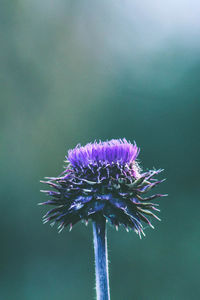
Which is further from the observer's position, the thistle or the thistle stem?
the thistle

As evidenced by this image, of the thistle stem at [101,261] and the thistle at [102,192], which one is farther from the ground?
the thistle at [102,192]

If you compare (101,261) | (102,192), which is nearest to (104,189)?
(102,192)

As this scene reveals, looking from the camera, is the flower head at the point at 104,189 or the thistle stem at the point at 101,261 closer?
the thistle stem at the point at 101,261

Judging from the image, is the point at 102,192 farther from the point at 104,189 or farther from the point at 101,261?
the point at 101,261

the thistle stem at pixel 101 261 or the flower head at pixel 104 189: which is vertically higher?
the flower head at pixel 104 189

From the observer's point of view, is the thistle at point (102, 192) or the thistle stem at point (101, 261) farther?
the thistle at point (102, 192)
